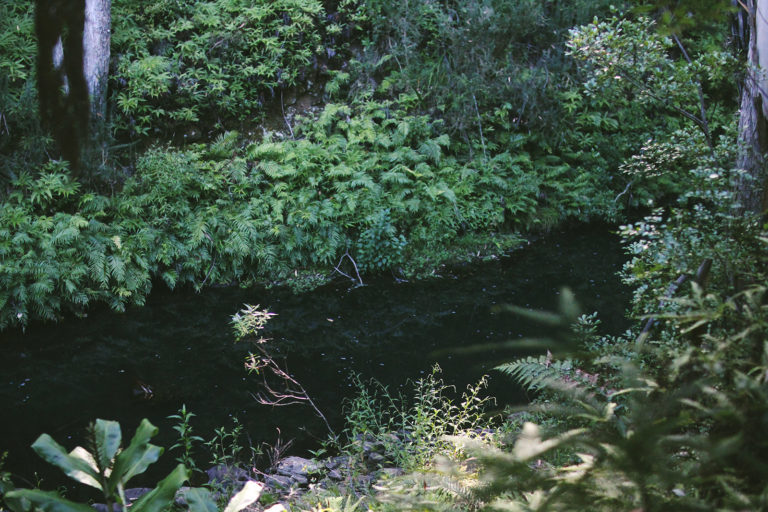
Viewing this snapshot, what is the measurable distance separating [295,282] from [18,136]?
433 cm

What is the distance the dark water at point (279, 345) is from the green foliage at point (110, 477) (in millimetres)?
2297

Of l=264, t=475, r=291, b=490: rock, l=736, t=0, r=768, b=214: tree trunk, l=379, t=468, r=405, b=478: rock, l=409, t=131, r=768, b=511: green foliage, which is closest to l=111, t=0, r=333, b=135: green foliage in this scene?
l=264, t=475, r=291, b=490: rock

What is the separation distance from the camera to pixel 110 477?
234 centimetres

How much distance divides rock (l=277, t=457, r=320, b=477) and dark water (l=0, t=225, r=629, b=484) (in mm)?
443

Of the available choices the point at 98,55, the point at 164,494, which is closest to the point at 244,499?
the point at 164,494

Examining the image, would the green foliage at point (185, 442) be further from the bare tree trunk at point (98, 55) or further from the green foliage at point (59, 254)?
the bare tree trunk at point (98, 55)

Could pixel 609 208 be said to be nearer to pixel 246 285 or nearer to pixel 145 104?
pixel 246 285

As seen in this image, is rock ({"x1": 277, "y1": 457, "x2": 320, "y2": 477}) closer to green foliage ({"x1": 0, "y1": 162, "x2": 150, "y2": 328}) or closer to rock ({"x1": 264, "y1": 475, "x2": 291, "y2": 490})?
rock ({"x1": 264, "y1": 475, "x2": 291, "y2": 490})

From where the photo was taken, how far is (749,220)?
8.36ft

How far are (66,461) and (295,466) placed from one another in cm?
219

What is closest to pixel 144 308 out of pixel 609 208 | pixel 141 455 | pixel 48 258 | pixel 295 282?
pixel 48 258

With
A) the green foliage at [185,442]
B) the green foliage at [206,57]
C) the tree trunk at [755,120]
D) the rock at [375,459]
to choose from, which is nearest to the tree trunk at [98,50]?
the green foliage at [206,57]

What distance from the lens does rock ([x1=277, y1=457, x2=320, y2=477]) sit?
4.12 meters

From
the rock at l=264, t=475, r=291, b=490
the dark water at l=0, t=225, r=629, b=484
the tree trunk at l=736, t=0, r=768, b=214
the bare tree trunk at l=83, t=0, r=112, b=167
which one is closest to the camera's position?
the tree trunk at l=736, t=0, r=768, b=214
